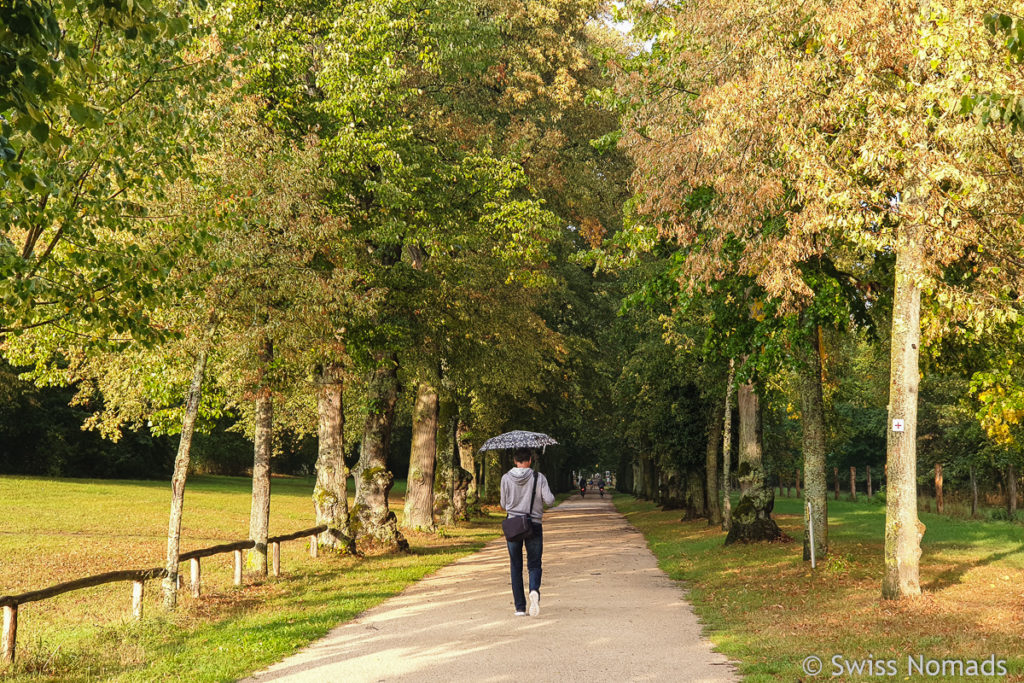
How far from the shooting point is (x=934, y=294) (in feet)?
41.1

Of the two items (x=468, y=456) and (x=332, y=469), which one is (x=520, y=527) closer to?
(x=332, y=469)

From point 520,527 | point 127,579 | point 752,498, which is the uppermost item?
point 520,527

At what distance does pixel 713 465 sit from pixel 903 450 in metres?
19.0

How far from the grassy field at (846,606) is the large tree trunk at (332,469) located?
23.6ft

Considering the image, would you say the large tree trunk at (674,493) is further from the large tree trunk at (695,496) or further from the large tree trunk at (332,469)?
the large tree trunk at (332,469)

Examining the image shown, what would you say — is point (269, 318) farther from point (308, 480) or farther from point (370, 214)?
point (308, 480)

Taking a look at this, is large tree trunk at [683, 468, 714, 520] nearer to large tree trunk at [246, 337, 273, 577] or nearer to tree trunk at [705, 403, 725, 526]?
tree trunk at [705, 403, 725, 526]

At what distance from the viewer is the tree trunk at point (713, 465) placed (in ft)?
95.1

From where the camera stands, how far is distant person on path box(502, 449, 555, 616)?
1101cm


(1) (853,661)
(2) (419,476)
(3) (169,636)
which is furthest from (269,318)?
(2) (419,476)

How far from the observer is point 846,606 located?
1123 cm

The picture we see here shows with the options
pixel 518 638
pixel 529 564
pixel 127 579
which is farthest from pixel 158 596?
pixel 518 638

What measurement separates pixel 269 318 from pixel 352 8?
25.1 ft

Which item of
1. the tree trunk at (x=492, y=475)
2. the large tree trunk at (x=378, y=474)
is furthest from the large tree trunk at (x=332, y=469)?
the tree trunk at (x=492, y=475)
